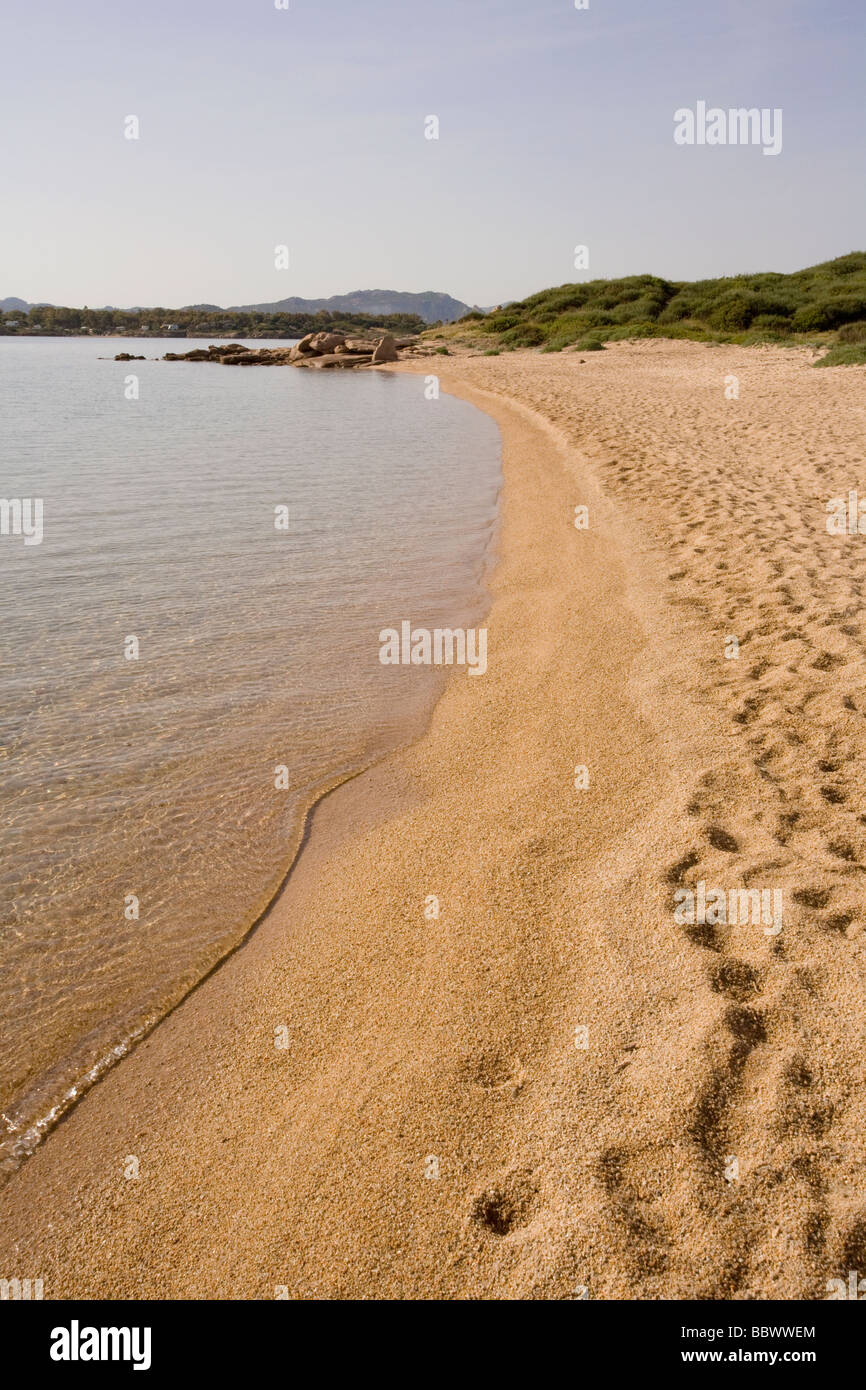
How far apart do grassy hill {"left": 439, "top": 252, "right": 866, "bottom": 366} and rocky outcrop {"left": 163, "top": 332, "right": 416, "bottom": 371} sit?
6146mm

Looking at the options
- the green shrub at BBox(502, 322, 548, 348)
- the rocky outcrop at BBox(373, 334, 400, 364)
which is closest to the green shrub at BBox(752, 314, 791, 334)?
the green shrub at BBox(502, 322, 548, 348)

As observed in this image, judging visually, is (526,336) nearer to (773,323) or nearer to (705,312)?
(705,312)

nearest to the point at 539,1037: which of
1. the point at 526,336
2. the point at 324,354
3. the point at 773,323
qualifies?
the point at 773,323

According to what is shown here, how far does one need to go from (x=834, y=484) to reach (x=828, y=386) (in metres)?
11.1

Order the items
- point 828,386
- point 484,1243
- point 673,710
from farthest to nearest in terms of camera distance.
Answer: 1. point 828,386
2. point 673,710
3. point 484,1243

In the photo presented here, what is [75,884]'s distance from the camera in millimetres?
4590

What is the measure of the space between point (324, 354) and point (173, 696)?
50787mm

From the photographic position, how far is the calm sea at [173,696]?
4051 mm

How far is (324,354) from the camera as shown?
172ft

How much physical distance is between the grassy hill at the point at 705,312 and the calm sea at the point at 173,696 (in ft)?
66.0

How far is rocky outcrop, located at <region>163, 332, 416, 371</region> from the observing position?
48.4 metres

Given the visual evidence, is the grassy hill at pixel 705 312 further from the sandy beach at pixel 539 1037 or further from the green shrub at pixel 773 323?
the sandy beach at pixel 539 1037
